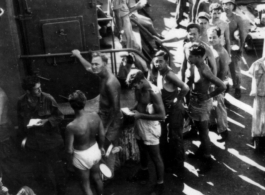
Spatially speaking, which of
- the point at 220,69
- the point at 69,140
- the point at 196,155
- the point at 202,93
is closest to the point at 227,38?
the point at 220,69

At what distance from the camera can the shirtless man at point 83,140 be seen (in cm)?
580

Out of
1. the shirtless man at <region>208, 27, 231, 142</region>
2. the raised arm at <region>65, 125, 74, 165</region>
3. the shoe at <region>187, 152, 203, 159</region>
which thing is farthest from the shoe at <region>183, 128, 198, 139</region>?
the raised arm at <region>65, 125, 74, 165</region>

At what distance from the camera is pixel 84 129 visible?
231 inches

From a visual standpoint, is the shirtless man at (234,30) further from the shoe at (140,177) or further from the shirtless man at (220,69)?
the shoe at (140,177)

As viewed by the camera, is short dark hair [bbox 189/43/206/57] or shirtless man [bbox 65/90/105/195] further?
short dark hair [bbox 189/43/206/57]

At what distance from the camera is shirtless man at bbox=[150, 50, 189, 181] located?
692cm

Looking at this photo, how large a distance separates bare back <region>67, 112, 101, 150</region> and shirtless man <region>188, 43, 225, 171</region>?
203cm

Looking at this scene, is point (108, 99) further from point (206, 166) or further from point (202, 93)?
point (206, 166)

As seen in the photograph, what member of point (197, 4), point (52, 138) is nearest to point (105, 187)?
point (52, 138)

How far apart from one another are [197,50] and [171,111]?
1.12 meters

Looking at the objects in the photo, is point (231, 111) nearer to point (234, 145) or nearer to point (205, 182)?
point (234, 145)

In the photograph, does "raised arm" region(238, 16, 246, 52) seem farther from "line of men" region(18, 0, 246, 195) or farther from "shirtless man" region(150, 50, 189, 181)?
"shirtless man" region(150, 50, 189, 181)

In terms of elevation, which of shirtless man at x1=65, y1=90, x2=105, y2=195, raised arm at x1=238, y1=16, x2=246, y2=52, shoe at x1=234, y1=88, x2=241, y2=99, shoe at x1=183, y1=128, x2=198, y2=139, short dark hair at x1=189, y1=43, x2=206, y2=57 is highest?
short dark hair at x1=189, y1=43, x2=206, y2=57

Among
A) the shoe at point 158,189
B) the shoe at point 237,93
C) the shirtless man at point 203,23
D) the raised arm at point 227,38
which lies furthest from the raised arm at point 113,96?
the shoe at point 237,93
